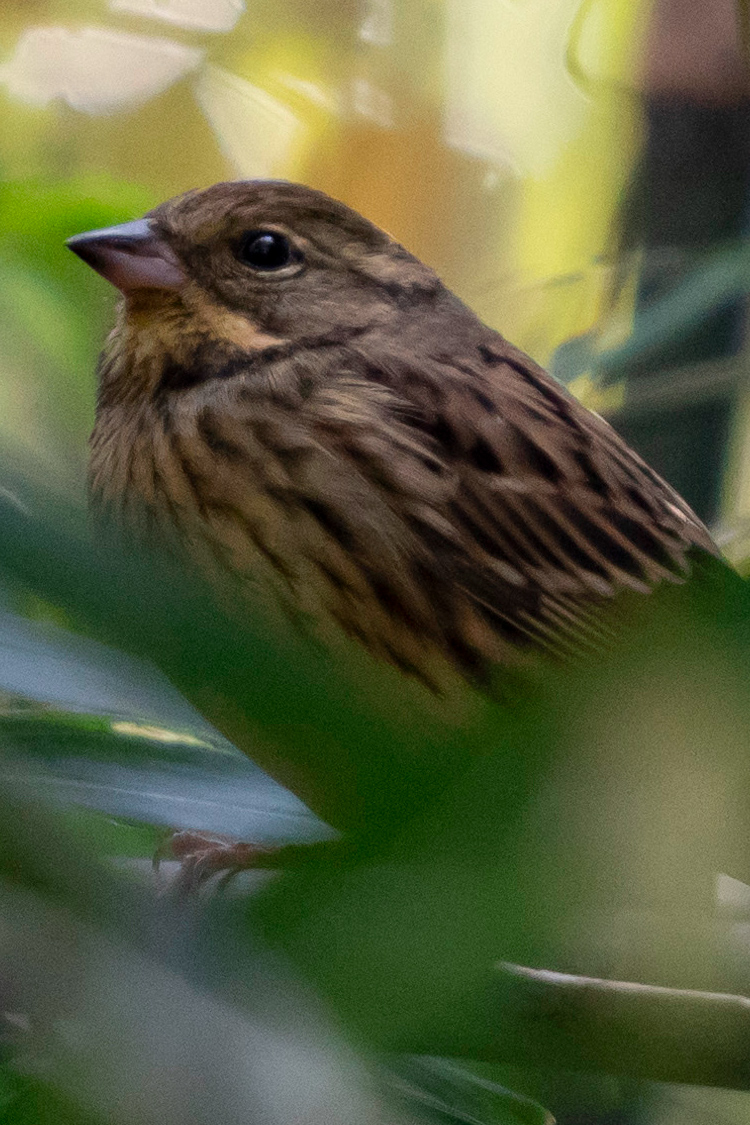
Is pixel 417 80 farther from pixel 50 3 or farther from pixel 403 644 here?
pixel 403 644

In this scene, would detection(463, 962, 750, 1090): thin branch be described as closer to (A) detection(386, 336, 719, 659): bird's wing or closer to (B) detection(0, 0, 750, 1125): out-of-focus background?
(A) detection(386, 336, 719, 659): bird's wing

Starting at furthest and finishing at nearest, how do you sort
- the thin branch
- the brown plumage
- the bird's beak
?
the bird's beak, the brown plumage, the thin branch

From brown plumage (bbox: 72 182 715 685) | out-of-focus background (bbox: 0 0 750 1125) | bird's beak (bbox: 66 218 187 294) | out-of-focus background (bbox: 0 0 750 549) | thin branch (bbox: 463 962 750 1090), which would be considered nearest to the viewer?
thin branch (bbox: 463 962 750 1090)

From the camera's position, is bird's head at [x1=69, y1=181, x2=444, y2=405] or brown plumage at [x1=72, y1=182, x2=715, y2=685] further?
bird's head at [x1=69, y1=181, x2=444, y2=405]

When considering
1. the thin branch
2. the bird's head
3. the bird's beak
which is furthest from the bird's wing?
the thin branch

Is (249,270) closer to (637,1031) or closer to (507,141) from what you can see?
(637,1031)

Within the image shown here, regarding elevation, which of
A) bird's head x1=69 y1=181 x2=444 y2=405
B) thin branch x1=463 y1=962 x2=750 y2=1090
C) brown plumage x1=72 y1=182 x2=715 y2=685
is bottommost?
thin branch x1=463 y1=962 x2=750 y2=1090

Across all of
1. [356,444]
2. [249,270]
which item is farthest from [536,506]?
[249,270]

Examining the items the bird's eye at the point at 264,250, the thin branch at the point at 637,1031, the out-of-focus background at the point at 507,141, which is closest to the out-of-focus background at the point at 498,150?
the out-of-focus background at the point at 507,141

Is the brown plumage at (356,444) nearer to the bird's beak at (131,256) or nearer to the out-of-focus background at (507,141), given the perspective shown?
the bird's beak at (131,256)

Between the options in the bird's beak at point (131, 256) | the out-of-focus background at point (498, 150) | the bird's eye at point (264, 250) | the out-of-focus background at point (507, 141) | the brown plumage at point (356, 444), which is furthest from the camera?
the out-of-focus background at point (507, 141)
